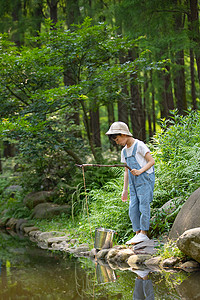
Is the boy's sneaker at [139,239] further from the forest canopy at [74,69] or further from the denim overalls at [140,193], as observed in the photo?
the forest canopy at [74,69]

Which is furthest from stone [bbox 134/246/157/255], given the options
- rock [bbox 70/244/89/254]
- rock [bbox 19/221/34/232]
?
rock [bbox 19/221/34/232]

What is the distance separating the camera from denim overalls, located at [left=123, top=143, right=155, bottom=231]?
18.4ft

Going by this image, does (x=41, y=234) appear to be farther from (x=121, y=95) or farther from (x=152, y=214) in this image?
(x=121, y=95)

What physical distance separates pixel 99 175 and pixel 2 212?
4.55m

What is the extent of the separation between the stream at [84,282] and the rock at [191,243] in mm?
230

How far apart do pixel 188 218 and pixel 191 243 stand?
65 centimetres

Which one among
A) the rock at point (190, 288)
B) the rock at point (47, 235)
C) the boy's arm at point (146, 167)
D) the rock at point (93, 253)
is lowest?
the rock at point (47, 235)

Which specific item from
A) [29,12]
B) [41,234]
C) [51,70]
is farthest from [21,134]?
[29,12]

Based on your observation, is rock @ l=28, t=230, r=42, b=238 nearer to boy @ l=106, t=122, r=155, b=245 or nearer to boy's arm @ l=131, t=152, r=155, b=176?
boy @ l=106, t=122, r=155, b=245

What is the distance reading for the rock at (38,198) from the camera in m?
11.1

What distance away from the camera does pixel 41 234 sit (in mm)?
8500

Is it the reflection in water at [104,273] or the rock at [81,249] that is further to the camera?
the rock at [81,249]

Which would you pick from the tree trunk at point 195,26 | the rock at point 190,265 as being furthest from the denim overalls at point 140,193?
the tree trunk at point 195,26

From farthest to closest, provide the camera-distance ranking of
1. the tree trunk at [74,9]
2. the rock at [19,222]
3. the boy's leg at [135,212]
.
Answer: the tree trunk at [74,9] → the rock at [19,222] → the boy's leg at [135,212]
